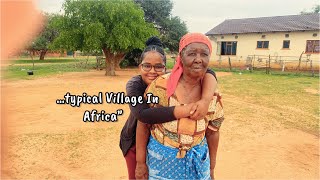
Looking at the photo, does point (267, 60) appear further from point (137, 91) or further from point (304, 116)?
point (137, 91)

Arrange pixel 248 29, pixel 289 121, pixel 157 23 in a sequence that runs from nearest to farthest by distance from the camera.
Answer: pixel 289 121 < pixel 248 29 < pixel 157 23

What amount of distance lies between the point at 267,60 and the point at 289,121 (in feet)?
54.8

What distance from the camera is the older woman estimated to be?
1.57 metres

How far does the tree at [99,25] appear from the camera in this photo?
14992mm

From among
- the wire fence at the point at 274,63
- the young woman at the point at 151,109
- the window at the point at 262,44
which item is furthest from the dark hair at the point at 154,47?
the window at the point at 262,44

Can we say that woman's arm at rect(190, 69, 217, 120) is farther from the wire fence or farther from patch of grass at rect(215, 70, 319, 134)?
the wire fence

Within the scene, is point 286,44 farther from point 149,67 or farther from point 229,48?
point 149,67

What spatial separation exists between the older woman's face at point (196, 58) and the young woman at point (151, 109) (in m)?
0.11

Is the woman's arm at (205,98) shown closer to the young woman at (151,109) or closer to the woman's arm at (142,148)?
the young woman at (151,109)

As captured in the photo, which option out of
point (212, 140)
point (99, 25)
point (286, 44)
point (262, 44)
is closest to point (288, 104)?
point (212, 140)

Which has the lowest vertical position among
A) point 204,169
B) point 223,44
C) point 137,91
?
point 204,169

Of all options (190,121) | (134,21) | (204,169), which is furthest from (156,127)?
(134,21)

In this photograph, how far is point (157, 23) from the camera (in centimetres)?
2578

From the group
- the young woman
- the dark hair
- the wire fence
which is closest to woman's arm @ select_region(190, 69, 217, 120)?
the young woman
